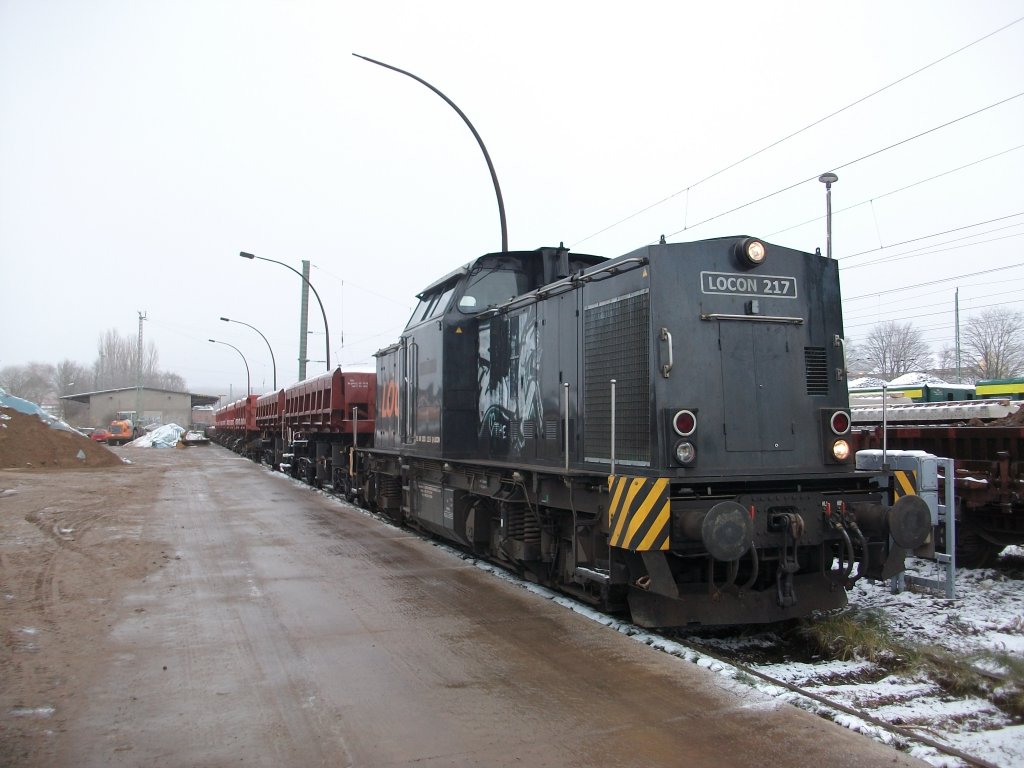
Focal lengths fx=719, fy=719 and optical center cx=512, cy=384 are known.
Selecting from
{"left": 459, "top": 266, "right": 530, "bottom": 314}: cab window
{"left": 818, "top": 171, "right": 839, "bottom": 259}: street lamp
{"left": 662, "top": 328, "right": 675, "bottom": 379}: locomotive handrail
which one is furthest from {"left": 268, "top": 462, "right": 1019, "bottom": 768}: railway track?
{"left": 818, "top": 171, "right": 839, "bottom": 259}: street lamp

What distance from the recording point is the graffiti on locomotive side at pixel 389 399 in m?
11.0

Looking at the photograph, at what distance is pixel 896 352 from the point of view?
5231 cm

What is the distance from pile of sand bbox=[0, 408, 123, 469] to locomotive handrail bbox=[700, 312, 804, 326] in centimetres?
2453

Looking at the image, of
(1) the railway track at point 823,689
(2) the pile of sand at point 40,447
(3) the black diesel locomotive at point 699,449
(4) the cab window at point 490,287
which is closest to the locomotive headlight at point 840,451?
(3) the black diesel locomotive at point 699,449

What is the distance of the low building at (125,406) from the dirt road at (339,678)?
74.3 meters

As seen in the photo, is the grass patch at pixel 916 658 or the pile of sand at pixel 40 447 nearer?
the grass patch at pixel 916 658

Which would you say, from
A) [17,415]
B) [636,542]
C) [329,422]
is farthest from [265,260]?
[636,542]

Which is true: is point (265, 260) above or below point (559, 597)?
above

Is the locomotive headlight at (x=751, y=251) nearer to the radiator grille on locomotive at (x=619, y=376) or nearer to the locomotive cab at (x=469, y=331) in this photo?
the radiator grille on locomotive at (x=619, y=376)

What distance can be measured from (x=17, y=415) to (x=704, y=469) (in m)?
26.7

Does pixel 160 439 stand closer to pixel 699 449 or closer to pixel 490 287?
pixel 490 287

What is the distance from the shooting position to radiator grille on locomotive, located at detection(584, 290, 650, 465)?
5512 millimetres

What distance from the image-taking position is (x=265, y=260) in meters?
27.6

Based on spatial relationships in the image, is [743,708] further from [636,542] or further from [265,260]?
[265,260]
